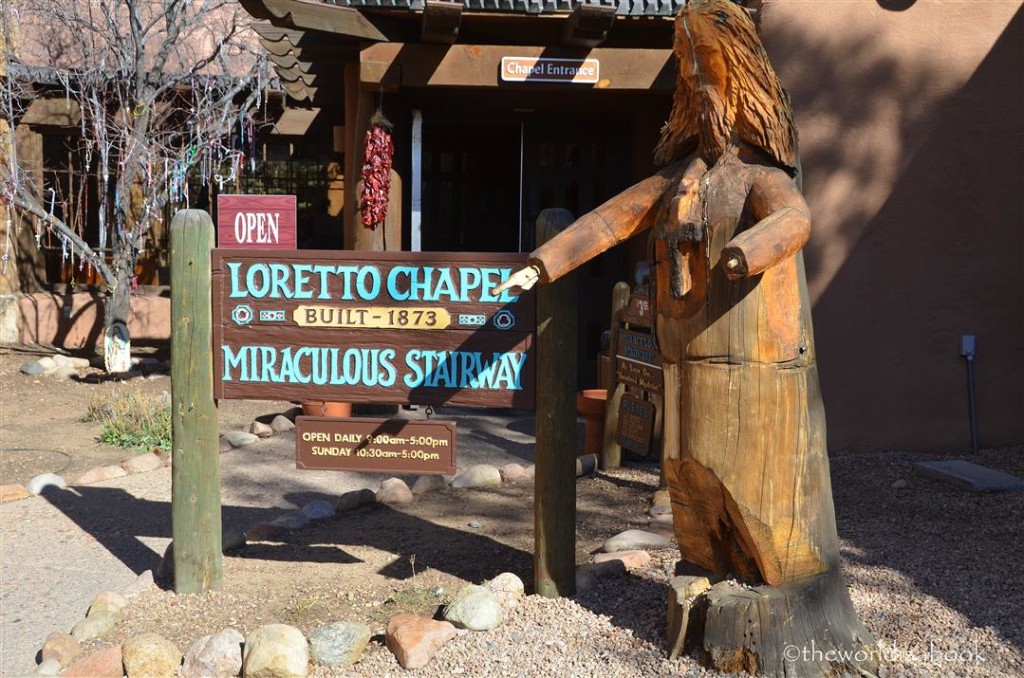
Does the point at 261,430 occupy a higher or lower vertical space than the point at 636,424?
lower

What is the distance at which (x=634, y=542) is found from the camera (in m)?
4.98

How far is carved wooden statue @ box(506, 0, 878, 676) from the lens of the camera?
3293 millimetres

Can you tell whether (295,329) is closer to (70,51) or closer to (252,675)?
(252,675)

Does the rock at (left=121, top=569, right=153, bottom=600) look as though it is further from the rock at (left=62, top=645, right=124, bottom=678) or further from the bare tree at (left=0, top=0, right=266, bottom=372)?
the bare tree at (left=0, top=0, right=266, bottom=372)

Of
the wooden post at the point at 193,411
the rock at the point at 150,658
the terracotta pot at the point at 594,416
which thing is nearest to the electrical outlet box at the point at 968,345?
the terracotta pot at the point at 594,416

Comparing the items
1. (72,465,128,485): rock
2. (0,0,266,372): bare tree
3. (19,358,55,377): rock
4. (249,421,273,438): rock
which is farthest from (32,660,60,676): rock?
(19,358,55,377): rock

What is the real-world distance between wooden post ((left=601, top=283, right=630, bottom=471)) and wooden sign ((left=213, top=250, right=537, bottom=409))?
247cm

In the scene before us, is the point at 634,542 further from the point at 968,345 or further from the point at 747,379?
the point at 968,345

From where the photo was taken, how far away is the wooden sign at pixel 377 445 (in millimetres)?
4406

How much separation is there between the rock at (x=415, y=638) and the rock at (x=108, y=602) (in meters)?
1.23

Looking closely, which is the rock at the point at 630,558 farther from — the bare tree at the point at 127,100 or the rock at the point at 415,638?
the bare tree at the point at 127,100

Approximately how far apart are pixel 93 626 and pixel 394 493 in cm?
229

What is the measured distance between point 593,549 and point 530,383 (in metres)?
→ 1.27

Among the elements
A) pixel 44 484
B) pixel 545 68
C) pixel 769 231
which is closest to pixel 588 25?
pixel 545 68
